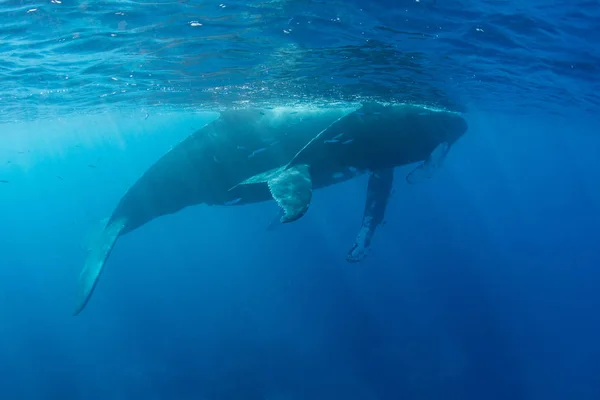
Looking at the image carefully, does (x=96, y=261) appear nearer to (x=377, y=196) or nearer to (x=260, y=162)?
(x=260, y=162)

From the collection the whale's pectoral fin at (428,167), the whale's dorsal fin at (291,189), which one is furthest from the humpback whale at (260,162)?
the whale's dorsal fin at (291,189)

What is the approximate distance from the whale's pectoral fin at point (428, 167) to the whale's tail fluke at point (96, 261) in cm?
838

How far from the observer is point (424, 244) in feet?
132

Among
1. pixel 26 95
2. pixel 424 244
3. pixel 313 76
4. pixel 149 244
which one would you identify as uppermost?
pixel 313 76

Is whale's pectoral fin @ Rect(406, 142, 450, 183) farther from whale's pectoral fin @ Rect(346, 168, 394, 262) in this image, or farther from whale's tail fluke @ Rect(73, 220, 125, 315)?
whale's tail fluke @ Rect(73, 220, 125, 315)

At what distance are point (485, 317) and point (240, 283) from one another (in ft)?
65.7

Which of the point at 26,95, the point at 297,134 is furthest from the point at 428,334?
the point at 26,95

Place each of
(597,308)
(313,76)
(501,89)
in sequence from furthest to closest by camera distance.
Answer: (597,308) < (501,89) < (313,76)

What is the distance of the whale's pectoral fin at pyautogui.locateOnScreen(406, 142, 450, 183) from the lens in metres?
9.87

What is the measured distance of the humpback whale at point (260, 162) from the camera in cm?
971

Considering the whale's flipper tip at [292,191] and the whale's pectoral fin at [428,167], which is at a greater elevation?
the whale's flipper tip at [292,191]

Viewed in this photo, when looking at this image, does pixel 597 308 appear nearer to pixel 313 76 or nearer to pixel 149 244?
pixel 313 76

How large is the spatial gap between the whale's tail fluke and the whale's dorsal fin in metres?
5.32

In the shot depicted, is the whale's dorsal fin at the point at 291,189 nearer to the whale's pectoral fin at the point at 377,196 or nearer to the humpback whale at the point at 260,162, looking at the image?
the humpback whale at the point at 260,162
